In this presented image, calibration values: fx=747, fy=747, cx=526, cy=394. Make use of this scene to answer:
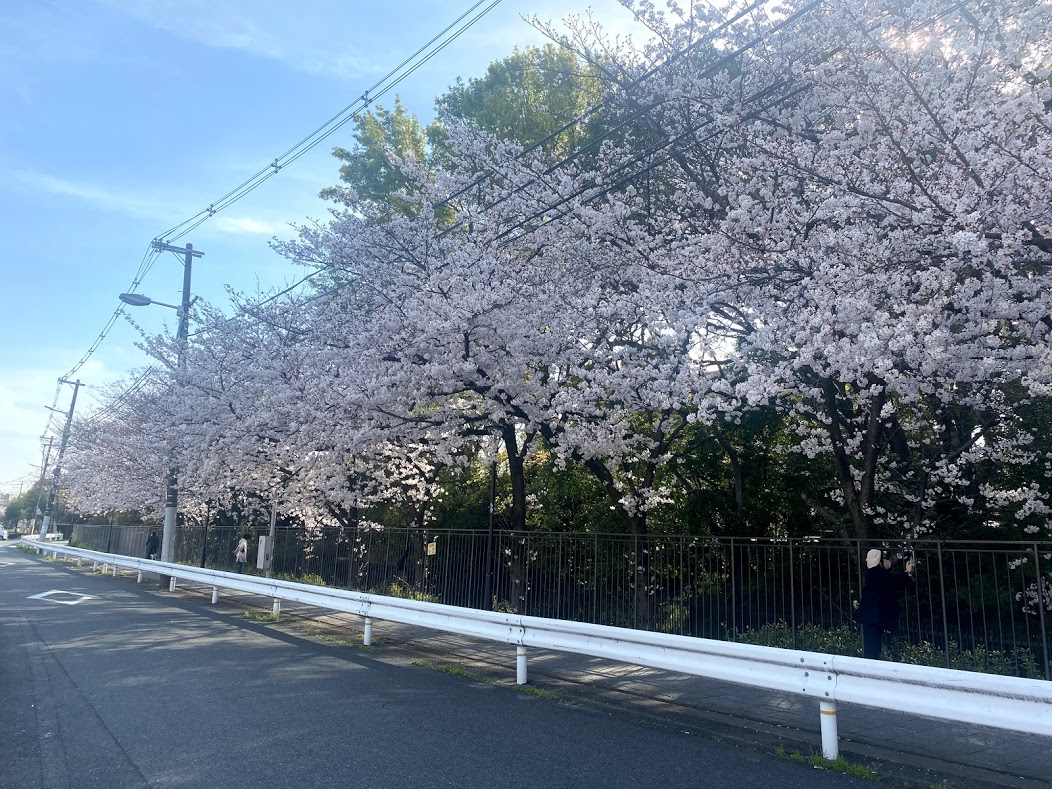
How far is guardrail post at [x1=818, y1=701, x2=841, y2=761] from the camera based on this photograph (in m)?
5.68

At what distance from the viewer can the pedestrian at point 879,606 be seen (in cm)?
837

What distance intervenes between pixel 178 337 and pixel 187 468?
13.1 ft

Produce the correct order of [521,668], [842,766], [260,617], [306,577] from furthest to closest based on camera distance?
[306,577], [260,617], [521,668], [842,766]

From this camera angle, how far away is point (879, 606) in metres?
8.41

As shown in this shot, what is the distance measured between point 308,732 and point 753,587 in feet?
22.2

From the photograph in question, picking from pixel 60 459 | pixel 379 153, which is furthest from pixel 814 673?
pixel 60 459

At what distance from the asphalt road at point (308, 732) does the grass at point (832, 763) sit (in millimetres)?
125

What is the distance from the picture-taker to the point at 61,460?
164ft

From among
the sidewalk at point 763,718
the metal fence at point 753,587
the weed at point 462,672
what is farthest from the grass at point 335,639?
the metal fence at point 753,587

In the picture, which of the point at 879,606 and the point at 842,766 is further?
the point at 879,606

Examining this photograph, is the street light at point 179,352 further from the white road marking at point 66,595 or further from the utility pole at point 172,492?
the white road marking at point 66,595

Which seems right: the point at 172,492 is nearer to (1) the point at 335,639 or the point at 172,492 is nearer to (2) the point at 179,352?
(2) the point at 179,352

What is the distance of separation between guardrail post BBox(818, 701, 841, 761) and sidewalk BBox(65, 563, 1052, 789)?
0.90 ft

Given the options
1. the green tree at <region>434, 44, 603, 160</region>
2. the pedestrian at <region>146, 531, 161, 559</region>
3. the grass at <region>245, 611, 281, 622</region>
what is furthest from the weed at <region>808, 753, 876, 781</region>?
the pedestrian at <region>146, 531, 161, 559</region>
